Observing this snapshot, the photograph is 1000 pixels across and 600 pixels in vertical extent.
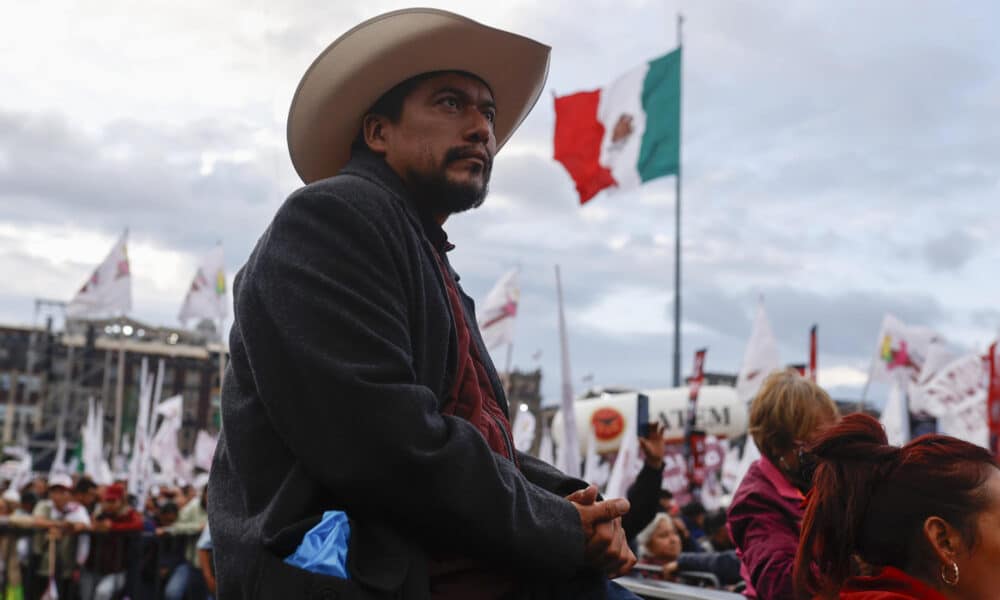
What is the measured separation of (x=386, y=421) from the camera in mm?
1742

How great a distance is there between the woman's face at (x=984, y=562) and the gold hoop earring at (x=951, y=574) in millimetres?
12

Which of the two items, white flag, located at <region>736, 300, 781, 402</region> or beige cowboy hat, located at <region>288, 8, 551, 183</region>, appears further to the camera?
white flag, located at <region>736, 300, 781, 402</region>

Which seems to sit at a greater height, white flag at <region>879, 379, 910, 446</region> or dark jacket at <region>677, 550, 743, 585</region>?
white flag at <region>879, 379, 910, 446</region>

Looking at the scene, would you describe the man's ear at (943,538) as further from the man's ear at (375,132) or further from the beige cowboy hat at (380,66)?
the man's ear at (375,132)

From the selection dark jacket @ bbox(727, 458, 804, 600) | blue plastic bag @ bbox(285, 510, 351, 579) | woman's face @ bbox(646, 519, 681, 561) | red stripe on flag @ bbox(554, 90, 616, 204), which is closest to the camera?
blue plastic bag @ bbox(285, 510, 351, 579)

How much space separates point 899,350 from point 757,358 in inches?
151

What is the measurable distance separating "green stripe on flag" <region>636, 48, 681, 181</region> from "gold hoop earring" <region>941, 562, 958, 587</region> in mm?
15942

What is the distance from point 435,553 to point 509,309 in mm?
18887

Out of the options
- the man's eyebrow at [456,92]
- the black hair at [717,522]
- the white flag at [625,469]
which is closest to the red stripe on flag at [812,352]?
the black hair at [717,522]

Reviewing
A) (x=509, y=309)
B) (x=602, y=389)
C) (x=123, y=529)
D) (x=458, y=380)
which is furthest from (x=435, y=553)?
(x=602, y=389)

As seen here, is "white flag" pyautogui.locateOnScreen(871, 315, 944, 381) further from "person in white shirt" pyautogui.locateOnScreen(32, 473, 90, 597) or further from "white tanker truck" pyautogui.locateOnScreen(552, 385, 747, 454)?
"white tanker truck" pyautogui.locateOnScreen(552, 385, 747, 454)

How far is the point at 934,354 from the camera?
15898 millimetres

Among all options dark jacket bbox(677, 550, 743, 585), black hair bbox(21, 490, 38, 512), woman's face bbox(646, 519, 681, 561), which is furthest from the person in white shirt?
dark jacket bbox(677, 550, 743, 585)

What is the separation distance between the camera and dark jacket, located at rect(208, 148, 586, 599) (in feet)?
5.74
